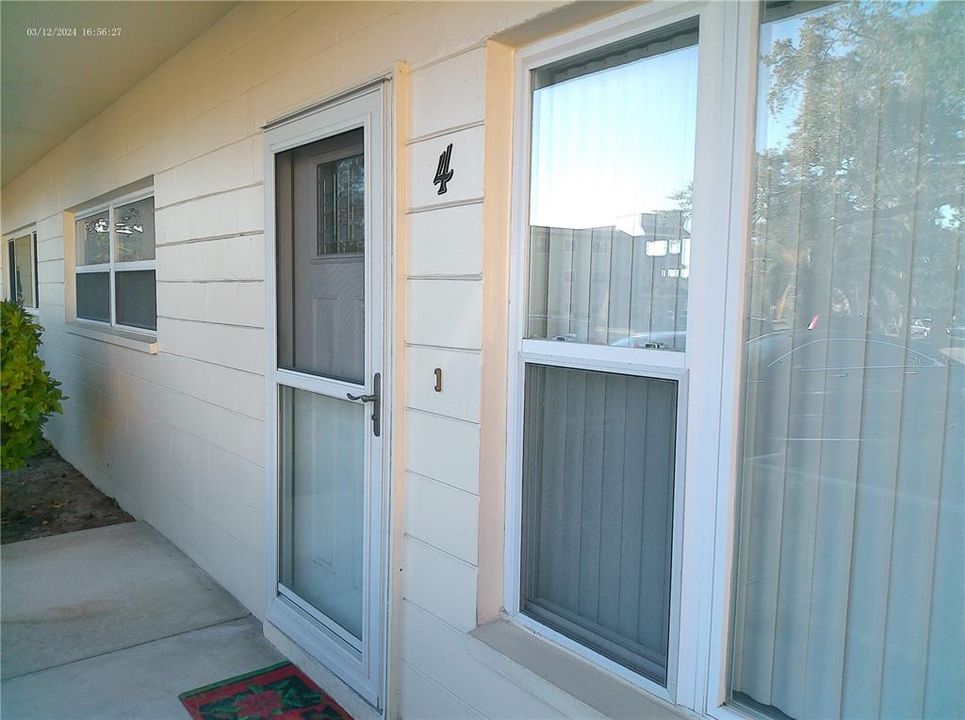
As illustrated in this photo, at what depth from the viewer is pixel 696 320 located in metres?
1.61

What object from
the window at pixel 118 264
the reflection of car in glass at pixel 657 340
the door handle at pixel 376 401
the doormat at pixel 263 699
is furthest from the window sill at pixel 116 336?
the reflection of car in glass at pixel 657 340

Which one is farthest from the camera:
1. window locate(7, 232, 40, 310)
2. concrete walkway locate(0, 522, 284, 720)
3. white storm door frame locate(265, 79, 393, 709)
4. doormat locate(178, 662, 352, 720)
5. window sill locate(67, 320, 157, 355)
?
window locate(7, 232, 40, 310)

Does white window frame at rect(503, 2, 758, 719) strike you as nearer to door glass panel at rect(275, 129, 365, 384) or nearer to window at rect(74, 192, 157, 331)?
door glass panel at rect(275, 129, 365, 384)

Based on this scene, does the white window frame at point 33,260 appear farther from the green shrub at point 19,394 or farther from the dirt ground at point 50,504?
the green shrub at point 19,394

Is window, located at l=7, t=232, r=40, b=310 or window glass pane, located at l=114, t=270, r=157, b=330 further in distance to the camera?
window, located at l=7, t=232, r=40, b=310

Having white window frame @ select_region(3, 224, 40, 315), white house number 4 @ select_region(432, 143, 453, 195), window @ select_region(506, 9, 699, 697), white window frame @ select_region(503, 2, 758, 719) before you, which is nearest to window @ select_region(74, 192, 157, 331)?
white window frame @ select_region(3, 224, 40, 315)

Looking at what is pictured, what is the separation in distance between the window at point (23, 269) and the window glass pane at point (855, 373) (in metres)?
8.30

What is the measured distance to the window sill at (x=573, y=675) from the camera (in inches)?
67.0

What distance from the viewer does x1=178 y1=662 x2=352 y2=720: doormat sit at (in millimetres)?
2562

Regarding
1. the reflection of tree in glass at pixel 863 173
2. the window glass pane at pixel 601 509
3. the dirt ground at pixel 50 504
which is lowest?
the dirt ground at pixel 50 504

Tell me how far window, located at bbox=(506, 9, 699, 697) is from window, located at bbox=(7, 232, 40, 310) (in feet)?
25.1

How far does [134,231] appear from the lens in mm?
4965

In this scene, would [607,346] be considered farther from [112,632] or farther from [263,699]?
[112,632]

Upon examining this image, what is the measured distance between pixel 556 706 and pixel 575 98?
4.95 feet
